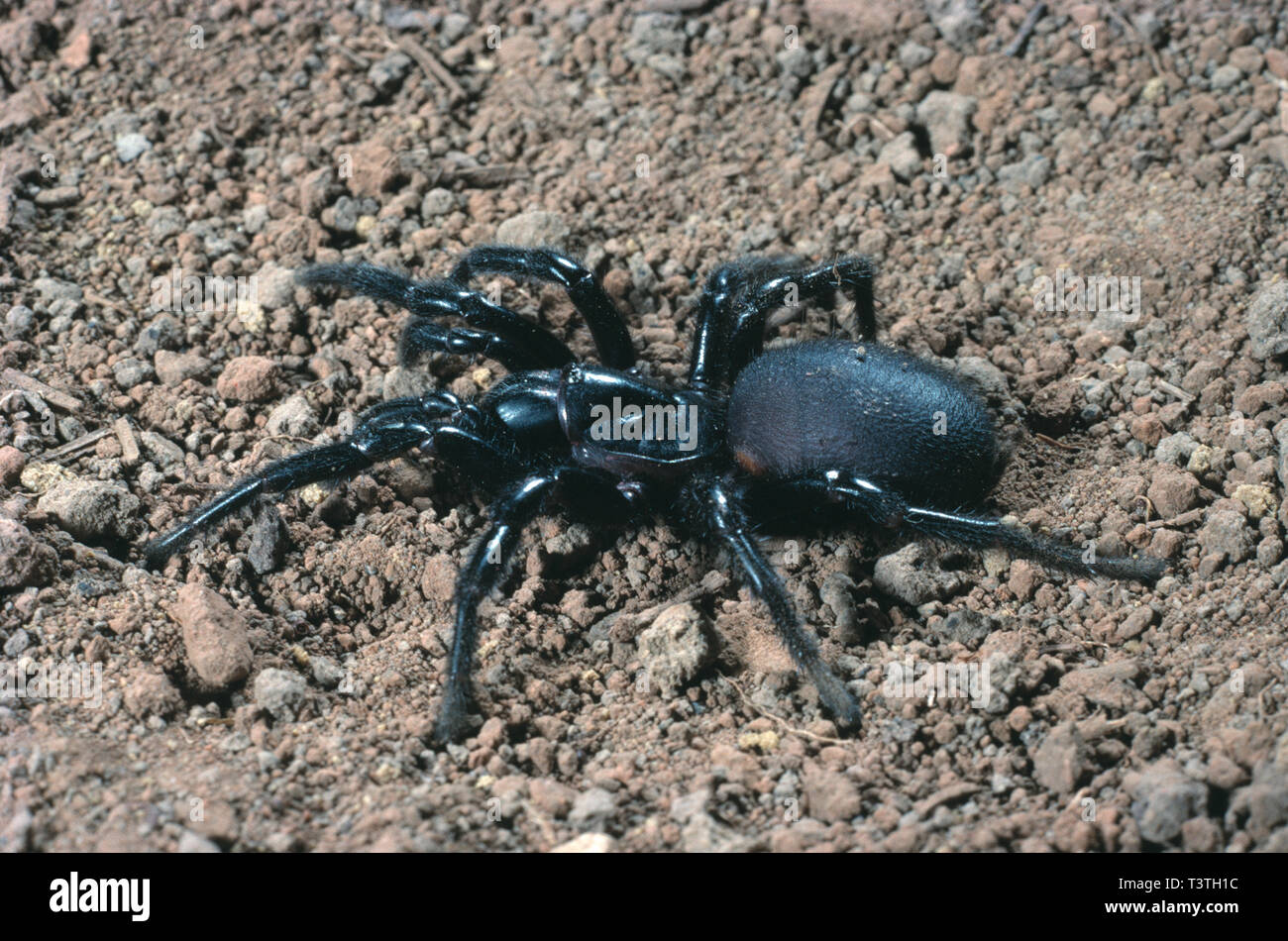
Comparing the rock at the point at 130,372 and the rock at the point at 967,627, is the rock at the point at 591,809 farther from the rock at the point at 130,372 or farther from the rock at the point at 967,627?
the rock at the point at 130,372

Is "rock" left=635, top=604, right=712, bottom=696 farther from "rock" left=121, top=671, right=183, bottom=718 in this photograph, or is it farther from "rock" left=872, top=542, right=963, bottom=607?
"rock" left=121, top=671, right=183, bottom=718

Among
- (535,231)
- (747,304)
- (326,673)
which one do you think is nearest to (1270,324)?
(747,304)

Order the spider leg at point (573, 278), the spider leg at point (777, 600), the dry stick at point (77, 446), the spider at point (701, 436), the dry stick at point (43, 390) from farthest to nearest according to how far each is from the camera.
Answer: the spider leg at point (573, 278)
the dry stick at point (43, 390)
the dry stick at point (77, 446)
the spider at point (701, 436)
the spider leg at point (777, 600)

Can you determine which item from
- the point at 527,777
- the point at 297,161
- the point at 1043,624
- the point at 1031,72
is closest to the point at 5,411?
the point at 297,161

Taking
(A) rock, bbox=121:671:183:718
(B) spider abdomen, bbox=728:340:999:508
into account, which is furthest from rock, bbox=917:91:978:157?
(A) rock, bbox=121:671:183:718

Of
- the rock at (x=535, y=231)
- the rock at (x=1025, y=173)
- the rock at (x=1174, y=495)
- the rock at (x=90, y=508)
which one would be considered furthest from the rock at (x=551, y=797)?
the rock at (x=1025, y=173)

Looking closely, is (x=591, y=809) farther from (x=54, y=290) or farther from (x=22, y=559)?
(x=54, y=290)

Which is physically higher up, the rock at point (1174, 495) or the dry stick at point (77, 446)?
the dry stick at point (77, 446)
